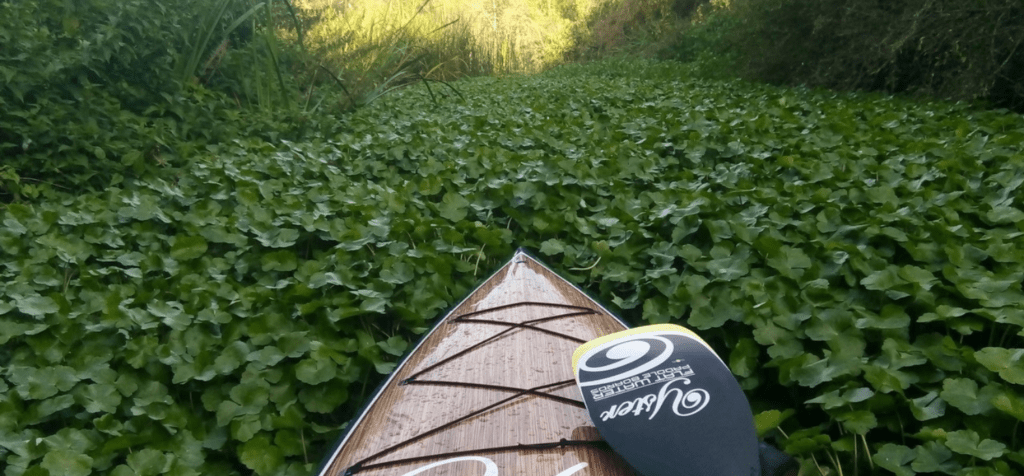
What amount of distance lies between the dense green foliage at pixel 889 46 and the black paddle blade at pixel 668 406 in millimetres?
4338

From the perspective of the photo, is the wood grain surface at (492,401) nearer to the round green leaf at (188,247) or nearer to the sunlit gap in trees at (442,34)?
the round green leaf at (188,247)

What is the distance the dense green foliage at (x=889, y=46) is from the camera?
14.2 feet

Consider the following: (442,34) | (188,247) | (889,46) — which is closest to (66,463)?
(188,247)

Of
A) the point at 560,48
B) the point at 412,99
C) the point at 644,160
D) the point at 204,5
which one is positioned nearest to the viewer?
the point at 644,160

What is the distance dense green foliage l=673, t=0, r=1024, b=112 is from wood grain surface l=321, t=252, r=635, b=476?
13.6 feet

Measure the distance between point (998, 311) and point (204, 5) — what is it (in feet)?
15.3

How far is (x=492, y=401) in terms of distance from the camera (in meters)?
1.38

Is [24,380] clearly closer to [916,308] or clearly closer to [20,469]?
[20,469]

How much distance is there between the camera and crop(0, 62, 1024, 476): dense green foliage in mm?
1316

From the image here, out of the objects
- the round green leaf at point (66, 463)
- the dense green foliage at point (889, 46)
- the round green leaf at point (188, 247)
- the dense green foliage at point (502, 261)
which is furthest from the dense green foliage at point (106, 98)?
the dense green foliage at point (889, 46)

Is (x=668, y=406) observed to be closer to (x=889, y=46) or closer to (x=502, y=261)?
(x=502, y=261)

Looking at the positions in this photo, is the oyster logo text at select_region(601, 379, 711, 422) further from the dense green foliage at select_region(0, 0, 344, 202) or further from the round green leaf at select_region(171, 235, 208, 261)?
the dense green foliage at select_region(0, 0, 344, 202)

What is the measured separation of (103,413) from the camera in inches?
59.5

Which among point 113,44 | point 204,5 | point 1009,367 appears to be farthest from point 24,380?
point 204,5
